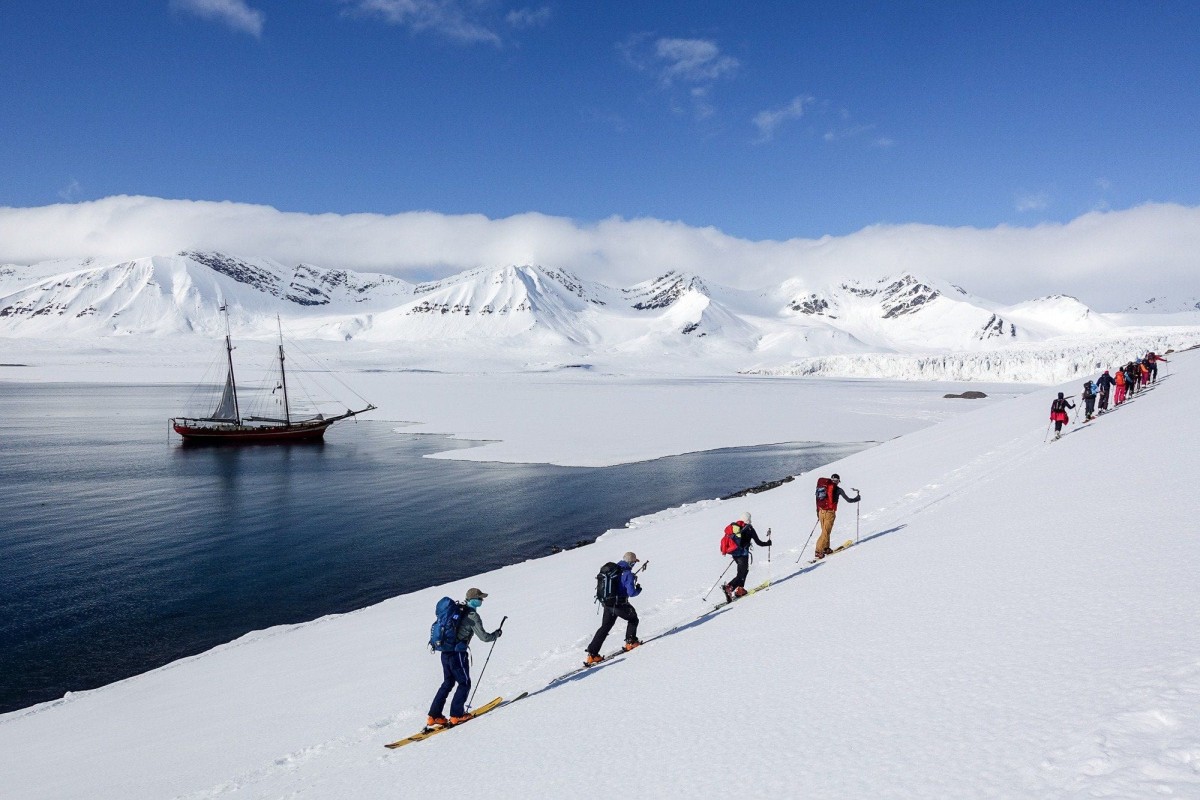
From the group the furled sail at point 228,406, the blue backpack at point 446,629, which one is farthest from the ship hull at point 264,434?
the blue backpack at point 446,629

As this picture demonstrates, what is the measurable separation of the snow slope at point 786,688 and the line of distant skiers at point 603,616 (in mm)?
528

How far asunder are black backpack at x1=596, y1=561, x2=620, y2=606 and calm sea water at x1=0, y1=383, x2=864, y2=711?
1159cm

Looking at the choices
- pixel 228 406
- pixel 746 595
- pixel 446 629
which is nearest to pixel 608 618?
pixel 446 629

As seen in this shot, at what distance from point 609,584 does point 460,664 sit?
266 cm

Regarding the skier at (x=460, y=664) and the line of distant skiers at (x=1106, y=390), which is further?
the line of distant skiers at (x=1106, y=390)

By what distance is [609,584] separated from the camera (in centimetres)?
1073

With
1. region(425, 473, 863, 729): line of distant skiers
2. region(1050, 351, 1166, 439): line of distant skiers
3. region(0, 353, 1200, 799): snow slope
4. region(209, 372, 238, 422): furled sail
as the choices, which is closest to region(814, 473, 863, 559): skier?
region(425, 473, 863, 729): line of distant skiers

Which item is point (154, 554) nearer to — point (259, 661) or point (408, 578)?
point (408, 578)

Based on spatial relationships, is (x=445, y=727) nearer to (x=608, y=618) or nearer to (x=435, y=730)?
(x=435, y=730)

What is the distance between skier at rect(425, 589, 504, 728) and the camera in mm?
9062

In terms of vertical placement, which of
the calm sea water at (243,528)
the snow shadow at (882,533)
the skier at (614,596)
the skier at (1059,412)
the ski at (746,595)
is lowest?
the calm sea water at (243,528)

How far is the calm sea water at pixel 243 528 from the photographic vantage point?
17.6 m

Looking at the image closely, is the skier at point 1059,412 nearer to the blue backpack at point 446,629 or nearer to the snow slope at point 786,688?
the snow slope at point 786,688

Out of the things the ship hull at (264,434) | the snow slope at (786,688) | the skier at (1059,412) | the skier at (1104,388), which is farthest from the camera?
the ship hull at (264,434)
